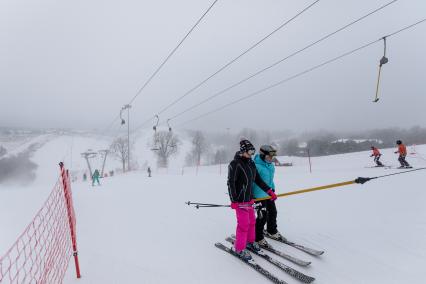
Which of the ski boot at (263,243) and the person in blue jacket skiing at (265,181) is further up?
the person in blue jacket skiing at (265,181)

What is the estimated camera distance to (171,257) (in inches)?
195

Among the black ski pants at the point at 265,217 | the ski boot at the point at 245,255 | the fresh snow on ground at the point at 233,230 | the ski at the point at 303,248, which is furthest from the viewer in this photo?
the black ski pants at the point at 265,217

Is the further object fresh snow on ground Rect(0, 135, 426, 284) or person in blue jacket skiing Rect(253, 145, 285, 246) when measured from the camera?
person in blue jacket skiing Rect(253, 145, 285, 246)

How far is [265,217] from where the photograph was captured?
527cm

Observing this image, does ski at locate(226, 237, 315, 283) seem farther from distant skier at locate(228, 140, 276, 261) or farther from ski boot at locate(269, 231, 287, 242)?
ski boot at locate(269, 231, 287, 242)

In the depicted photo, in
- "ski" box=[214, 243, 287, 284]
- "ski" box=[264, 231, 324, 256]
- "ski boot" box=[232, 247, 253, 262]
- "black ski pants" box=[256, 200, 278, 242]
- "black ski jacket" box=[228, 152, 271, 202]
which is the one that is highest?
"black ski jacket" box=[228, 152, 271, 202]

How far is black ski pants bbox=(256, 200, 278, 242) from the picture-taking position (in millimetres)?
5184

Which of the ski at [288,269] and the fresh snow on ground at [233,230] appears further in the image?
the fresh snow on ground at [233,230]

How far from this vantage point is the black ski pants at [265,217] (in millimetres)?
5184

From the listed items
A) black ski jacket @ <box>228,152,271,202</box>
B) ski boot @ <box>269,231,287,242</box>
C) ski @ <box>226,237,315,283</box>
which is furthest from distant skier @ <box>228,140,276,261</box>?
ski boot @ <box>269,231,287,242</box>

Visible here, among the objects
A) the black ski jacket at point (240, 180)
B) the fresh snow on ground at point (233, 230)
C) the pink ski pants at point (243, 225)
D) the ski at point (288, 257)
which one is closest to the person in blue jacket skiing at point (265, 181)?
the ski at point (288, 257)

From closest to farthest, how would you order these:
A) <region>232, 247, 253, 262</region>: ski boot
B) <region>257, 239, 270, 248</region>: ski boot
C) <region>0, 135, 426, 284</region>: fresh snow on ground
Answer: <region>0, 135, 426, 284</region>: fresh snow on ground, <region>232, 247, 253, 262</region>: ski boot, <region>257, 239, 270, 248</region>: ski boot

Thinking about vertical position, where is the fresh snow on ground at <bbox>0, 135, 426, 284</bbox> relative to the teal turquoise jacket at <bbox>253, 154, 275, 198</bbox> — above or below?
below

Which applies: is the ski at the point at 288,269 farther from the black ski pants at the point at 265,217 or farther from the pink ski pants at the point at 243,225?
the black ski pants at the point at 265,217
